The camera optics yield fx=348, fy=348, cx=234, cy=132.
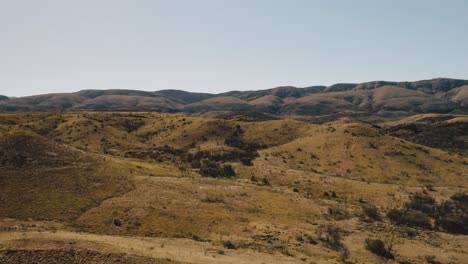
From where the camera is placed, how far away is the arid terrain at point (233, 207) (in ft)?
115

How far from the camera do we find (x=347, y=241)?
151 ft

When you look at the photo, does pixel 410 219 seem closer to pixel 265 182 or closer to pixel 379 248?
pixel 379 248

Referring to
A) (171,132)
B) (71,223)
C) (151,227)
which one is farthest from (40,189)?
(171,132)

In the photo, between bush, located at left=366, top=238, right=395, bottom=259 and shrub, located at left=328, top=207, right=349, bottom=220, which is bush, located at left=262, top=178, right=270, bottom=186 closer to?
shrub, located at left=328, top=207, right=349, bottom=220

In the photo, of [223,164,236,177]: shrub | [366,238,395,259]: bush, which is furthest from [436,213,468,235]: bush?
[223,164,236,177]: shrub

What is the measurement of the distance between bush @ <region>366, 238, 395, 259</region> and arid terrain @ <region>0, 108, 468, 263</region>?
0.14m

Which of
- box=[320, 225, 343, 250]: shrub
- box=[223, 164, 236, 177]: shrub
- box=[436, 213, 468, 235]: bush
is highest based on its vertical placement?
box=[223, 164, 236, 177]: shrub

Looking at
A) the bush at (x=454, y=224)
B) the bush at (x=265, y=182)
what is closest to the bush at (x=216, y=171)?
the bush at (x=265, y=182)

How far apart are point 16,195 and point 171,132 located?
316ft

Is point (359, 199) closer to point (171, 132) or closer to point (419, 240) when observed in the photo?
point (419, 240)

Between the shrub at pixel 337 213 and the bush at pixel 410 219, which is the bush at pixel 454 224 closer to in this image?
the bush at pixel 410 219

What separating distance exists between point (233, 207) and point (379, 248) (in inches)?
853

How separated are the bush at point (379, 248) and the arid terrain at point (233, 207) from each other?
137 millimetres

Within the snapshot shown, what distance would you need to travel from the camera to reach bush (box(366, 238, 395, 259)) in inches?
1668
